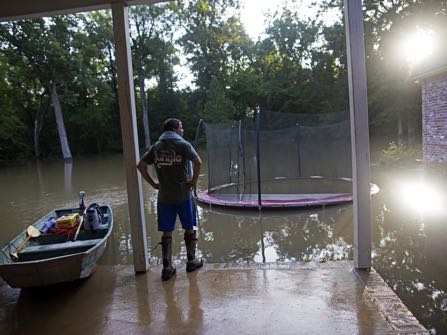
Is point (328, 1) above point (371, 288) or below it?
above

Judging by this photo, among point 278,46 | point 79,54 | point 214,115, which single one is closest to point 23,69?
point 79,54

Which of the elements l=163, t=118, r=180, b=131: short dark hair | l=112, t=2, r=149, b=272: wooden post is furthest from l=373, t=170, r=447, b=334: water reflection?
l=163, t=118, r=180, b=131: short dark hair

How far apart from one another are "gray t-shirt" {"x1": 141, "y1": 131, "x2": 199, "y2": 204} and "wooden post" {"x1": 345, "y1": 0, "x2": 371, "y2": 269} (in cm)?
140

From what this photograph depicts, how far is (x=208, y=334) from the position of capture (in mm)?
2379

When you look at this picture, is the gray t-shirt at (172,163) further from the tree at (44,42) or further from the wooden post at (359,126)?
the tree at (44,42)

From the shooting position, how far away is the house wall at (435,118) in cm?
828

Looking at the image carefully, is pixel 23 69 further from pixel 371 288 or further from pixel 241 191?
pixel 371 288

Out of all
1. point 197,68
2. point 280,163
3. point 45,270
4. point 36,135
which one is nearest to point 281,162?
point 280,163

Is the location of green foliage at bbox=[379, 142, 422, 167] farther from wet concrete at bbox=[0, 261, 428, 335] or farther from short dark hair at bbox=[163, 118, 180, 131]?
short dark hair at bbox=[163, 118, 180, 131]

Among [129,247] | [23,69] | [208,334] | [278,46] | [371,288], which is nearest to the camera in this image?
A: [208,334]

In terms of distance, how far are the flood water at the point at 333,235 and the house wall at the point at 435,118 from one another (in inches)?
24.2

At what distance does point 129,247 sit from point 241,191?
154 inches

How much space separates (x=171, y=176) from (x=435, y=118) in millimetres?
7706

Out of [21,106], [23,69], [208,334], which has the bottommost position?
[208,334]
